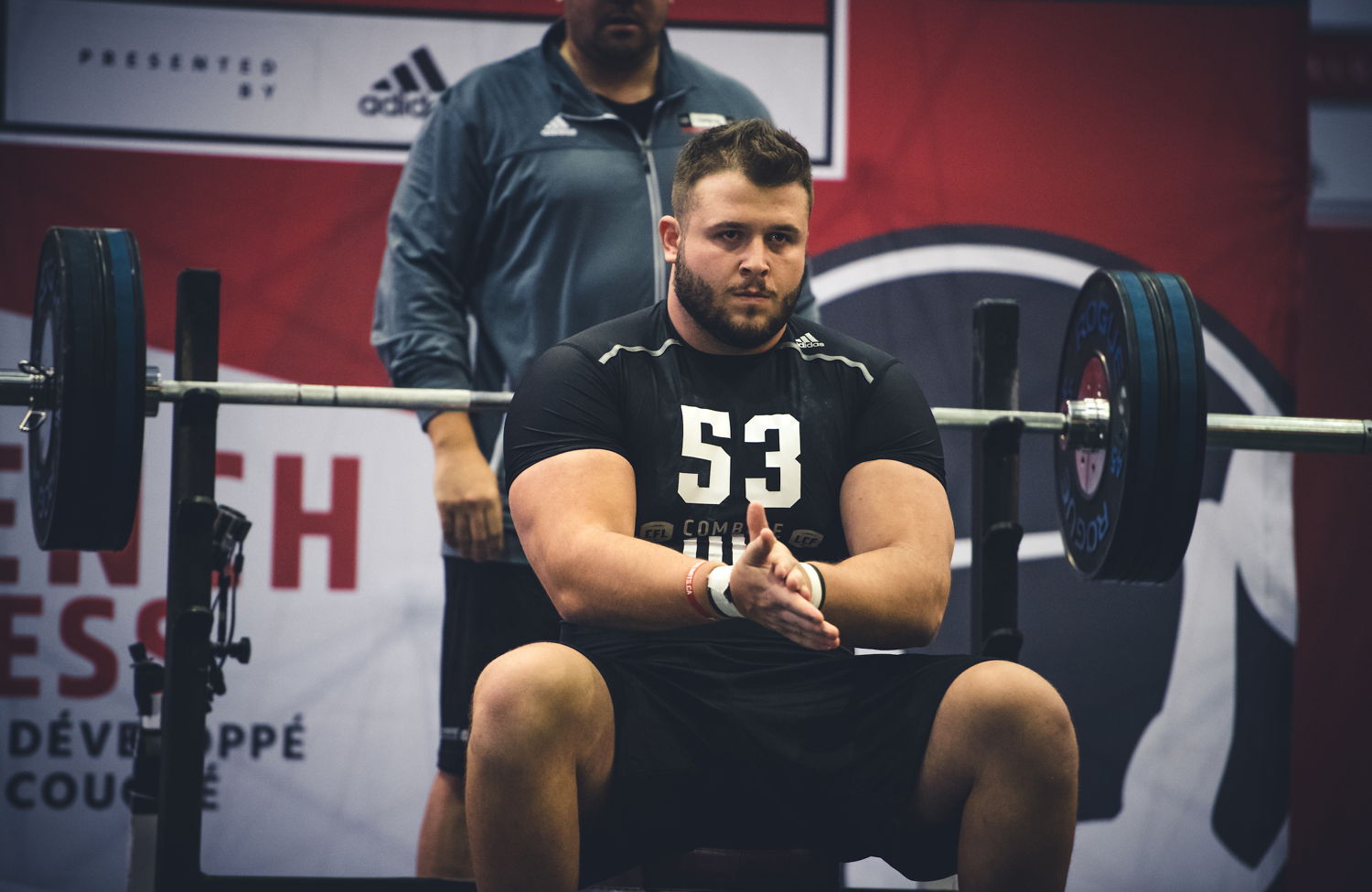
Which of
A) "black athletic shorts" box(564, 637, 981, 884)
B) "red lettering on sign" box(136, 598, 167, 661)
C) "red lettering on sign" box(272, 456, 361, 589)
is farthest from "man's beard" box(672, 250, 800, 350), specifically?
"red lettering on sign" box(136, 598, 167, 661)

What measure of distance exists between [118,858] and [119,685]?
1.25 ft

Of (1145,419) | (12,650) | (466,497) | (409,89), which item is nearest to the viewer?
(1145,419)

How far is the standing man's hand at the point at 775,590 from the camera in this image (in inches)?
57.2

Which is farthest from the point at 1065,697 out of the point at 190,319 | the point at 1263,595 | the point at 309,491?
the point at 190,319

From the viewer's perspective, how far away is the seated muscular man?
1490mm

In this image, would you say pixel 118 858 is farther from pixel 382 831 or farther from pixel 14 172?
pixel 14 172

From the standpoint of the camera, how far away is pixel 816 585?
5.11ft

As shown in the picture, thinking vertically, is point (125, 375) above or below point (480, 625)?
above

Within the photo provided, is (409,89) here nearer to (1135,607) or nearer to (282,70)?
(282,70)

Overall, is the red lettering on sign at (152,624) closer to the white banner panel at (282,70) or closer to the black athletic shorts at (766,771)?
the white banner panel at (282,70)

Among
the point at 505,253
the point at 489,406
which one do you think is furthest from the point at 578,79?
the point at 489,406

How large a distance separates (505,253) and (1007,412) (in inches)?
35.7

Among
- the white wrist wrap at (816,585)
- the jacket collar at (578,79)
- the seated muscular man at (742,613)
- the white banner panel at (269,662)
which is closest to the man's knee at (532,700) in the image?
the seated muscular man at (742,613)

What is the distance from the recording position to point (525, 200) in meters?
2.23
